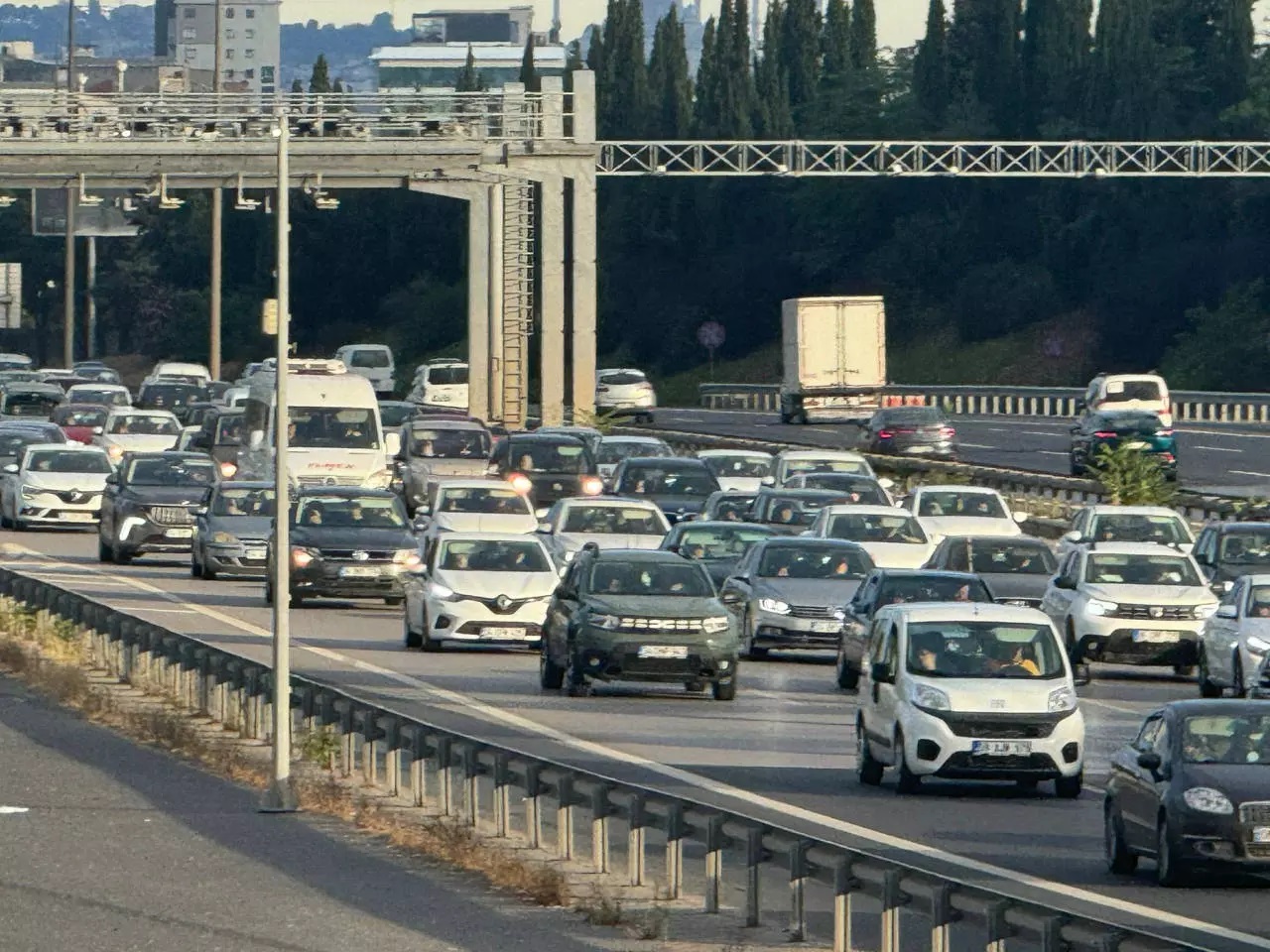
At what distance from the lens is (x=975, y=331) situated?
12231 cm

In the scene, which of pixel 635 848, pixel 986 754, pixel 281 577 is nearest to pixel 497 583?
pixel 986 754

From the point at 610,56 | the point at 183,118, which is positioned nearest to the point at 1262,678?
the point at 183,118

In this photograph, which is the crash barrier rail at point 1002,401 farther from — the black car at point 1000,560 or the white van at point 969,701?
the white van at point 969,701

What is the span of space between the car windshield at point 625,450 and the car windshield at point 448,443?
8.82ft

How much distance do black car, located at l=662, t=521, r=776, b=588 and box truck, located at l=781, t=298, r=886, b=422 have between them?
4385 centimetres

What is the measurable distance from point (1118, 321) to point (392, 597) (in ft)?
265

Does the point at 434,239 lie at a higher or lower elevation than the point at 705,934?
higher

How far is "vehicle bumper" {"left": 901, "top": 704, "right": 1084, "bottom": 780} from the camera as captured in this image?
894 inches

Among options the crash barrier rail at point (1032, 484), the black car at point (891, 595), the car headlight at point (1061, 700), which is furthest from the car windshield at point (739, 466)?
the car headlight at point (1061, 700)

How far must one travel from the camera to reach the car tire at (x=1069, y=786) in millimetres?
22922

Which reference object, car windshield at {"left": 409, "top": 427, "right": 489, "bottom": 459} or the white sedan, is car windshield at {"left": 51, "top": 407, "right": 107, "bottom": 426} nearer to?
car windshield at {"left": 409, "top": 427, "right": 489, "bottom": 459}

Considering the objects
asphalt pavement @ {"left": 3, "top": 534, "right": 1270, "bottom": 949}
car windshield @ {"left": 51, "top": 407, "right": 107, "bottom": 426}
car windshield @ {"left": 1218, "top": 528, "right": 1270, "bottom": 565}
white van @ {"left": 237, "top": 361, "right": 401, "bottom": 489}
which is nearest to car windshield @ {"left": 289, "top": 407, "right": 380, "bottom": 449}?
white van @ {"left": 237, "top": 361, "right": 401, "bottom": 489}

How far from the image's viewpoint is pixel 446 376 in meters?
84.1

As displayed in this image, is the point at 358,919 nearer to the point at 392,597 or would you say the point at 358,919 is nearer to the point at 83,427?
the point at 392,597
